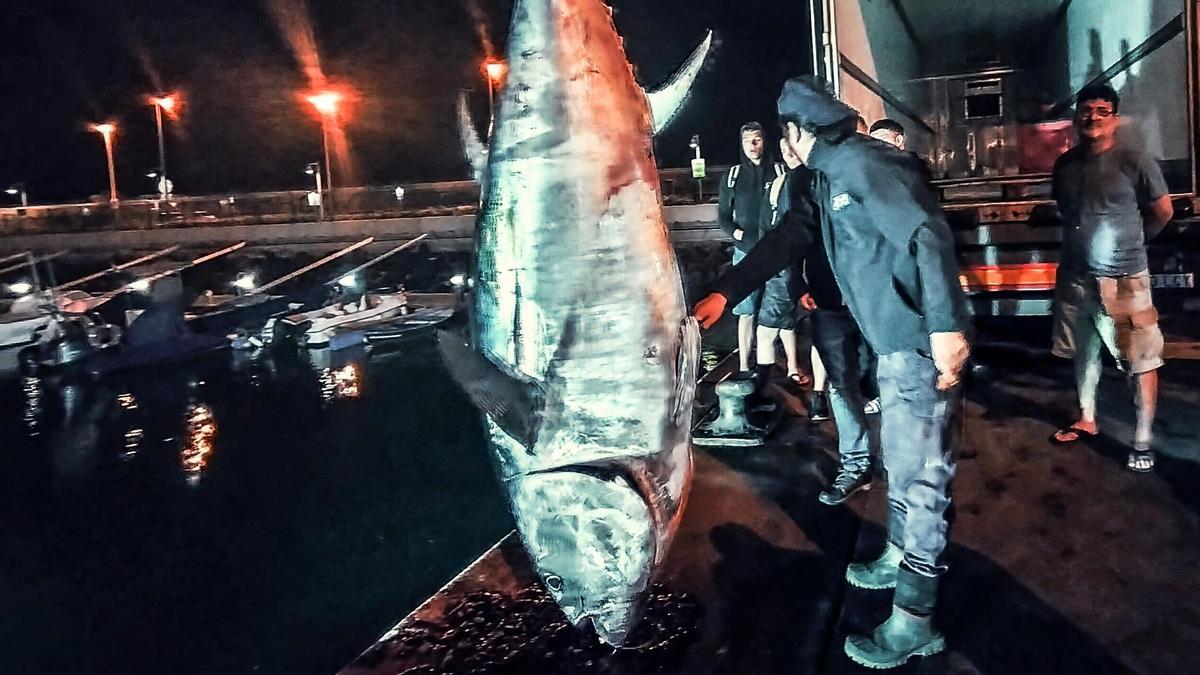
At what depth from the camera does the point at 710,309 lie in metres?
1.41

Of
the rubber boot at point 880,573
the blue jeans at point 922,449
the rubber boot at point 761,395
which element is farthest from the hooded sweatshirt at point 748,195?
the blue jeans at point 922,449

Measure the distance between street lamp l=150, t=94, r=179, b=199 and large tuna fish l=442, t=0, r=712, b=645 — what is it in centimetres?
706

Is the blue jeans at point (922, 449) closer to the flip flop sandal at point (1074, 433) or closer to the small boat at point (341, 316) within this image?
the flip flop sandal at point (1074, 433)

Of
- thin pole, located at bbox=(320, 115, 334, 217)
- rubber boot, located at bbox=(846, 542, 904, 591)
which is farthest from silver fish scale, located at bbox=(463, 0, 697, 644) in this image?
thin pole, located at bbox=(320, 115, 334, 217)

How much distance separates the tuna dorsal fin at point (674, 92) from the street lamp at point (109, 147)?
7020 mm

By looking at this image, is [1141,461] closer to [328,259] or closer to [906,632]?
[906,632]

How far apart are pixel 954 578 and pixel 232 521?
10.4 feet

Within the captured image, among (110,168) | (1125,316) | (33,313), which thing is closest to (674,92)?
(1125,316)

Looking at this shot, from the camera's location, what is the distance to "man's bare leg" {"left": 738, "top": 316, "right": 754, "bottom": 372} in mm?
4012

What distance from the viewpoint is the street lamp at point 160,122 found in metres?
7.08

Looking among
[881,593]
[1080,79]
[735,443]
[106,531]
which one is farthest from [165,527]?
[1080,79]

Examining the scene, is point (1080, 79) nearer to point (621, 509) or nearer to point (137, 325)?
point (621, 509)

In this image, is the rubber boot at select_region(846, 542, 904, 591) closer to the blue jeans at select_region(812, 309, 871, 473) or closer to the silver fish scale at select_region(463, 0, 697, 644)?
the blue jeans at select_region(812, 309, 871, 473)

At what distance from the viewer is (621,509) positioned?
1.09 m
